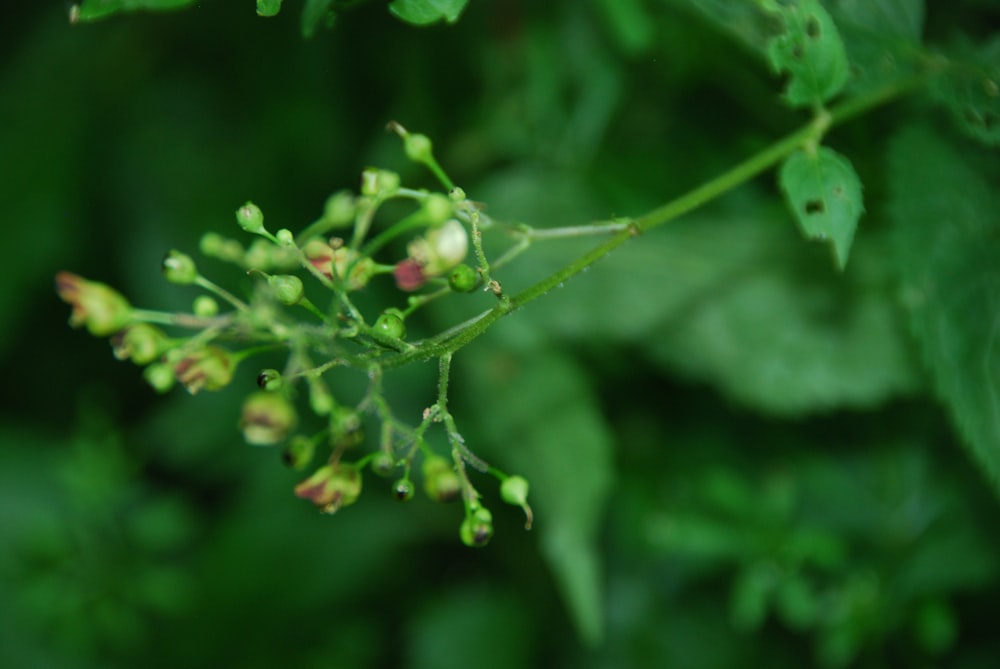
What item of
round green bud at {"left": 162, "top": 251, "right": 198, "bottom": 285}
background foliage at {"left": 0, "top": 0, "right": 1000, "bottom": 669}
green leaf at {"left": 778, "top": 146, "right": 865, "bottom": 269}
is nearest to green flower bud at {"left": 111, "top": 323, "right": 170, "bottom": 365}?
round green bud at {"left": 162, "top": 251, "right": 198, "bottom": 285}

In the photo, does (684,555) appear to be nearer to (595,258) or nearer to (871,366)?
(871,366)

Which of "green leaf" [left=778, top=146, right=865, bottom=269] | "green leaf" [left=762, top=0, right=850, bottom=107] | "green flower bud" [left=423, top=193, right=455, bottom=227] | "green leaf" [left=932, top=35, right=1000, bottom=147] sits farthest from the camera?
"green leaf" [left=932, top=35, right=1000, bottom=147]

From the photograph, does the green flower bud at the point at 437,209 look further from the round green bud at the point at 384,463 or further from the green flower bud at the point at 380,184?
the round green bud at the point at 384,463

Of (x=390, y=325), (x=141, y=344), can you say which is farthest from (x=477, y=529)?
(x=141, y=344)

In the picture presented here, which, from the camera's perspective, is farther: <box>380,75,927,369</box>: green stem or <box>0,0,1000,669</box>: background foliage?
<box>0,0,1000,669</box>: background foliage

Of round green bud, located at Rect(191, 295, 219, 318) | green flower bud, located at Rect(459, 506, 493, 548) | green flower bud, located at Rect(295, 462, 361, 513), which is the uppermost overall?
round green bud, located at Rect(191, 295, 219, 318)

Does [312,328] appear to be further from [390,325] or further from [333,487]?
[333,487]

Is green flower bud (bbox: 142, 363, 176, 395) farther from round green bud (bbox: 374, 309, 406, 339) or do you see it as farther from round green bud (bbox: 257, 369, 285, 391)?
round green bud (bbox: 374, 309, 406, 339)

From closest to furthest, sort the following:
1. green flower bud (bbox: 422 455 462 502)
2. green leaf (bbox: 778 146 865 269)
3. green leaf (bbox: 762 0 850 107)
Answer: green flower bud (bbox: 422 455 462 502) < green leaf (bbox: 778 146 865 269) < green leaf (bbox: 762 0 850 107)
